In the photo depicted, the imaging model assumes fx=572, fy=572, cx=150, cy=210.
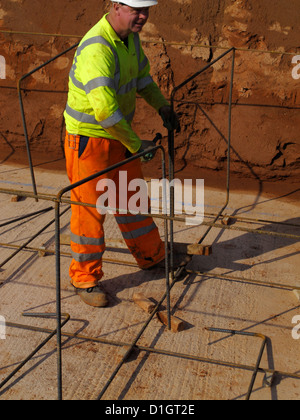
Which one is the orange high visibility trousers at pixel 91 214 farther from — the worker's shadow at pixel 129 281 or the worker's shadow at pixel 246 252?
the worker's shadow at pixel 246 252

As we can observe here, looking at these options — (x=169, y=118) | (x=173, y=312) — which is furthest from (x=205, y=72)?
(x=173, y=312)

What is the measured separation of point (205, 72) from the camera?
6711 millimetres

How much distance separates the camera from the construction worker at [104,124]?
3854mm

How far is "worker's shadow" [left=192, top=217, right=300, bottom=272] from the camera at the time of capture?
5078 millimetres

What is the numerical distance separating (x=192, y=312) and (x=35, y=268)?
146 centimetres

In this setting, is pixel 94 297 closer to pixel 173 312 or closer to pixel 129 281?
pixel 129 281

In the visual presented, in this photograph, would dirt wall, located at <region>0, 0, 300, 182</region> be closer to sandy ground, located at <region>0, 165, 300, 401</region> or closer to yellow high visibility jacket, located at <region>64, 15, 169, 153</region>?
sandy ground, located at <region>0, 165, 300, 401</region>

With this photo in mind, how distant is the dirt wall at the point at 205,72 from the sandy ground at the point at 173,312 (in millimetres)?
1129

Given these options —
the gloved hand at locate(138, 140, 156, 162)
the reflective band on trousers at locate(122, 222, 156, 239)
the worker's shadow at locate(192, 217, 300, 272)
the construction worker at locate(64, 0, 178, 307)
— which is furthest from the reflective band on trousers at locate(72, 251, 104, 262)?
the worker's shadow at locate(192, 217, 300, 272)

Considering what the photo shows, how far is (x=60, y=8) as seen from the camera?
7000mm

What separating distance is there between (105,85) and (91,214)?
1.00 meters

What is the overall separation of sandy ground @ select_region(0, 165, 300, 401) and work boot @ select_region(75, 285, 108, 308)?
0.16ft
